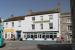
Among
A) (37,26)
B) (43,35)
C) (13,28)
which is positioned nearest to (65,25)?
(43,35)

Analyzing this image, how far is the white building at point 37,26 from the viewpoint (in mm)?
61844

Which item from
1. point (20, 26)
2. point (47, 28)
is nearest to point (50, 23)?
point (47, 28)

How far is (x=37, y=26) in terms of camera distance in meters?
65.8

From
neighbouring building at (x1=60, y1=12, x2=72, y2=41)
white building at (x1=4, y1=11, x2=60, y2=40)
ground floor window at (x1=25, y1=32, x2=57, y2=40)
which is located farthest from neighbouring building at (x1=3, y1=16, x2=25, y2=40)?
neighbouring building at (x1=60, y1=12, x2=72, y2=41)

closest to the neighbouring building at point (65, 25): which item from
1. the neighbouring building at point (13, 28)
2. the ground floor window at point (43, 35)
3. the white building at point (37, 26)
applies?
the white building at point (37, 26)

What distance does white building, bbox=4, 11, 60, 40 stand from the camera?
61844mm

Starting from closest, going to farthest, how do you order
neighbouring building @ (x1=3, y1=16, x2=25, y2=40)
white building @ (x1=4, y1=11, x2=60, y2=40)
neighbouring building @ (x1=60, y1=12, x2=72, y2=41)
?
neighbouring building @ (x1=60, y1=12, x2=72, y2=41)
white building @ (x1=4, y1=11, x2=60, y2=40)
neighbouring building @ (x1=3, y1=16, x2=25, y2=40)

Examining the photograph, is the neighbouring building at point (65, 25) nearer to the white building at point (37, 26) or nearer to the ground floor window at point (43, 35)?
the white building at point (37, 26)

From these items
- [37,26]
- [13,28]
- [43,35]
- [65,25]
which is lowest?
[43,35]

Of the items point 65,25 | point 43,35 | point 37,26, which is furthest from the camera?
point 37,26

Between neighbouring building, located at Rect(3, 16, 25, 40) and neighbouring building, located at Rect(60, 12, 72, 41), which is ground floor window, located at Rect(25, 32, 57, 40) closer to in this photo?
neighbouring building, located at Rect(60, 12, 72, 41)

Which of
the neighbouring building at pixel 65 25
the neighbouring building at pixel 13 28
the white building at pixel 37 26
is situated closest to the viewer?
the neighbouring building at pixel 65 25

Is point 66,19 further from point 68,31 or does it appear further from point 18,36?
point 18,36

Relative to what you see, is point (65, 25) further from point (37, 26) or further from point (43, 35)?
point (37, 26)
